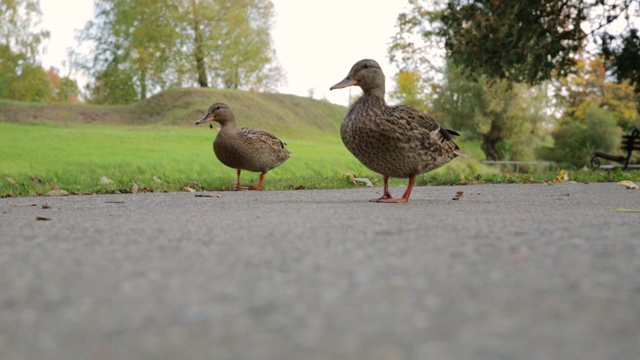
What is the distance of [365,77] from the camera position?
5629 mm

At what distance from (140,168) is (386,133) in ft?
30.2

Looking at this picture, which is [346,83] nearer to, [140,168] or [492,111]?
[140,168]

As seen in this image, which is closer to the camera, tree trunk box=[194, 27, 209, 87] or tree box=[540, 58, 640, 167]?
tree trunk box=[194, 27, 209, 87]

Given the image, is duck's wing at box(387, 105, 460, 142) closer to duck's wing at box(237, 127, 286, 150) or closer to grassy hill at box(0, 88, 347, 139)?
duck's wing at box(237, 127, 286, 150)

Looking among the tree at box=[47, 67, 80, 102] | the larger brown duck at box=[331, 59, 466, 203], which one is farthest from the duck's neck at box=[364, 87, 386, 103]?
the tree at box=[47, 67, 80, 102]

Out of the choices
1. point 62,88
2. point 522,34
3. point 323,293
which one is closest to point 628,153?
point 522,34

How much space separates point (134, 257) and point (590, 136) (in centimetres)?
3942

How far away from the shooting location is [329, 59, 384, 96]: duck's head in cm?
562

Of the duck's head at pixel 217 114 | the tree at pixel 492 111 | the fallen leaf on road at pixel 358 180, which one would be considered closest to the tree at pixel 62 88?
the tree at pixel 492 111

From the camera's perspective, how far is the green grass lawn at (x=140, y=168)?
897 cm

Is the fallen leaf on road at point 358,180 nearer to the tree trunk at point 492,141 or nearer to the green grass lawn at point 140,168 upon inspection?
the green grass lawn at point 140,168

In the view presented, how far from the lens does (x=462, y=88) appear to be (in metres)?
33.4

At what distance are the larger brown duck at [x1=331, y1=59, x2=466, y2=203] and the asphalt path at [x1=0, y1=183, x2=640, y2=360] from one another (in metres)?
2.06

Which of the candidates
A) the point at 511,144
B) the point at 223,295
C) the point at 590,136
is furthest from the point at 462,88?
the point at 223,295
